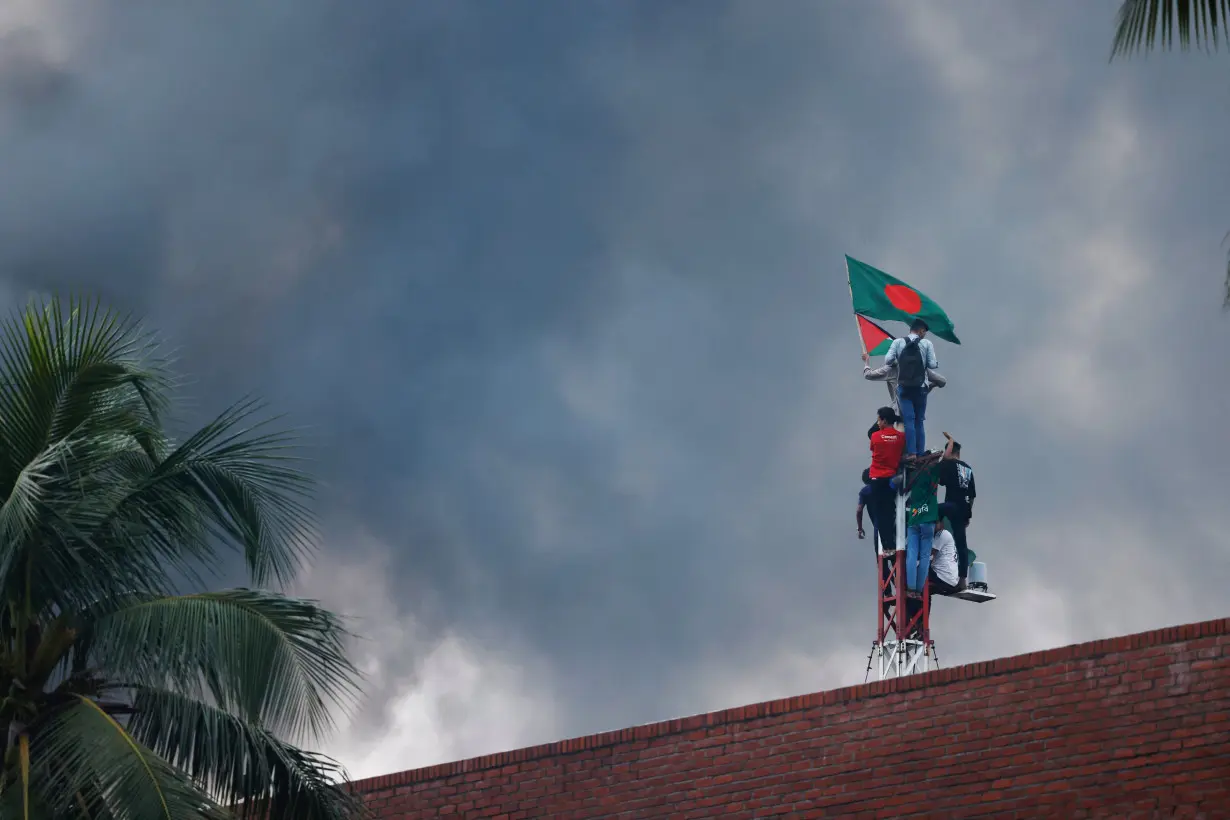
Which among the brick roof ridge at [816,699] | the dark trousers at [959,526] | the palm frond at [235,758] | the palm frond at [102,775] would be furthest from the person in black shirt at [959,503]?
the palm frond at [102,775]

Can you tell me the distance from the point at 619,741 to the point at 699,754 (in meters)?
0.99

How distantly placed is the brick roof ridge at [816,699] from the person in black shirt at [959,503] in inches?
295

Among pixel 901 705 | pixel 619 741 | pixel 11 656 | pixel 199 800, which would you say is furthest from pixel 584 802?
pixel 11 656

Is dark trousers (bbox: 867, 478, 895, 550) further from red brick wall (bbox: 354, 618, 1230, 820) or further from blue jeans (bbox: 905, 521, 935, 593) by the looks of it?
red brick wall (bbox: 354, 618, 1230, 820)

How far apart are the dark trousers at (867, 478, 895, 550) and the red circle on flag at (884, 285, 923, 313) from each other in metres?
3.29

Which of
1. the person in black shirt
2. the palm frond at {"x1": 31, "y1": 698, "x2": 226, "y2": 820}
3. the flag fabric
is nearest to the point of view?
the palm frond at {"x1": 31, "y1": 698, "x2": 226, "y2": 820}

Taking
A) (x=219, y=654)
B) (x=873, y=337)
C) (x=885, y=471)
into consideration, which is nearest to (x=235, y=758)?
(x=219, y=654)

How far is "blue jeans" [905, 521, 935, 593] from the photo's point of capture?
22.2 meters

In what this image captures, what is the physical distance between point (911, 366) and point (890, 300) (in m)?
1.74

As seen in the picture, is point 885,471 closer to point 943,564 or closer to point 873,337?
point 943,564

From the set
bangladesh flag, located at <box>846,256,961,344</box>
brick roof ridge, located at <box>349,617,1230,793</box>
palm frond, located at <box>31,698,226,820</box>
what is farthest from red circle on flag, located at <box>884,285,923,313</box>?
palm frond, located at <box>31,698,226,820</box>

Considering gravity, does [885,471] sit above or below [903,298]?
below

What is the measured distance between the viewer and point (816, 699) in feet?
50.1

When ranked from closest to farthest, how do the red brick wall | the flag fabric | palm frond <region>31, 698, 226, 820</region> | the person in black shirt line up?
palm frond <region>31, 698, 226, 820</region> → the red brick wall → the person in black shirt → the flag fabric
